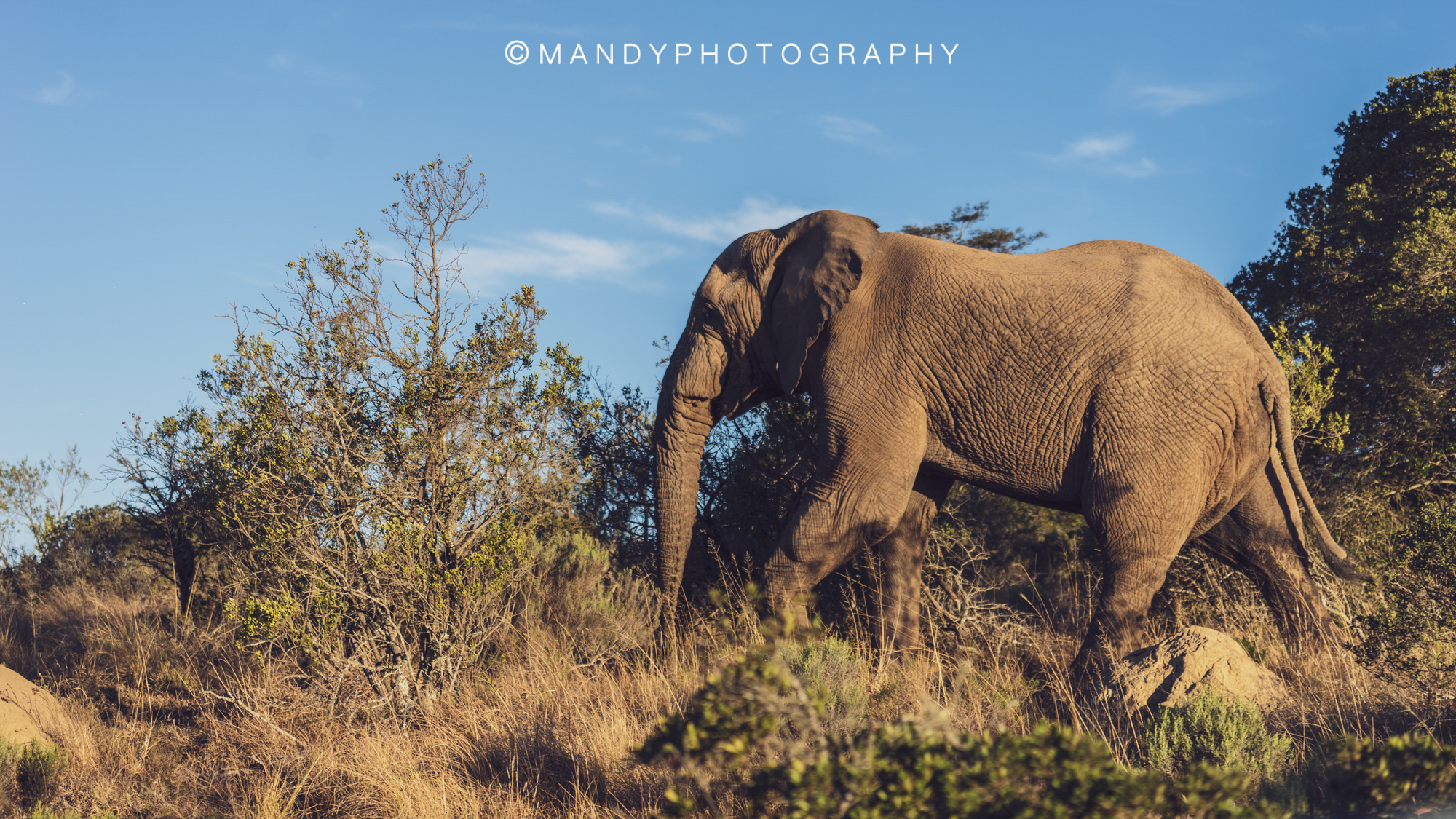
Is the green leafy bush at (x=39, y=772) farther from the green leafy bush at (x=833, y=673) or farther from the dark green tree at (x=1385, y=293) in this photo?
the dark green tree at (x=1385, y=293)

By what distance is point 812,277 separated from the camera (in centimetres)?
756

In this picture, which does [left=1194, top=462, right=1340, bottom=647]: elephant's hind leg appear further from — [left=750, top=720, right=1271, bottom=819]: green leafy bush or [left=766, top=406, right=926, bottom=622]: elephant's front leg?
[left=750, top=720, right=1271, bottom=819]: green leafy bush

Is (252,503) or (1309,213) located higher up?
(1309,213)

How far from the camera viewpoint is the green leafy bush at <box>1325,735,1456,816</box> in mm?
3555

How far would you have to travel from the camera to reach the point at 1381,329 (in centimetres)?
986

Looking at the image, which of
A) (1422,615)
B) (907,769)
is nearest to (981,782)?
(907,769)

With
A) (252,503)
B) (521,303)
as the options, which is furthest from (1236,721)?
(252,503)

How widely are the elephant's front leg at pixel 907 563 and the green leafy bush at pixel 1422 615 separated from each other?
307 cm

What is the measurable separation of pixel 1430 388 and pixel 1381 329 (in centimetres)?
71

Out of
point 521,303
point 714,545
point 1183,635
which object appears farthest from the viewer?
point 714,545

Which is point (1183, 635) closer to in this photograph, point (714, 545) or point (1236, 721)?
point (1236, 721)

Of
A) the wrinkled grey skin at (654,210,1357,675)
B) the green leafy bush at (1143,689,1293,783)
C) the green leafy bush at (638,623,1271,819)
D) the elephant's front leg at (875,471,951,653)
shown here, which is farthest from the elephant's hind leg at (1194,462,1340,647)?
the green leafy bush at (638,623,1271,819)

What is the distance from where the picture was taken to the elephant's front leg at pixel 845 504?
7.13 m

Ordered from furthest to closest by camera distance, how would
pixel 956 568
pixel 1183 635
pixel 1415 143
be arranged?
pixel 1415 143
pixel 956 568
pixel 1183 635
